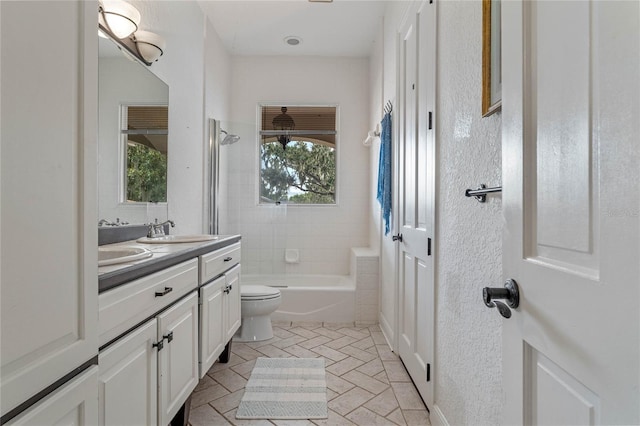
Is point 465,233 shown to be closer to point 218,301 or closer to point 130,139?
point 218,301

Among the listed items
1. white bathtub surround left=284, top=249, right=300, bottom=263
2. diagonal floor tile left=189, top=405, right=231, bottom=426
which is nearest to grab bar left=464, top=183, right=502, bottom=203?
diagonal floor tile left=189, top=405, right=231, bottom=426

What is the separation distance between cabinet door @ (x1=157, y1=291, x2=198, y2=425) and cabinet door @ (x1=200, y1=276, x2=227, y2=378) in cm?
8

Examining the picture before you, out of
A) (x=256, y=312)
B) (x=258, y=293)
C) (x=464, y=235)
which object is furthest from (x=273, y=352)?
(x=464, y=235)

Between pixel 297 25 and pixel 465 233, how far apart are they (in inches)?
114

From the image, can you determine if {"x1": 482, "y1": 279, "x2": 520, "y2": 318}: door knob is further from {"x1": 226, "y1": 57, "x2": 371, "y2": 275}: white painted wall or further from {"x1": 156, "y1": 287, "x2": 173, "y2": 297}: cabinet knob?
{"x1": 226, "y1": 57, "x2": 371, "y2": 275}: white painted wall

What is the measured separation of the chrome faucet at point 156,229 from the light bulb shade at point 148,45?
1.05m

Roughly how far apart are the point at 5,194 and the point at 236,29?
3433 millimetres

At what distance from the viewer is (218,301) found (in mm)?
1967

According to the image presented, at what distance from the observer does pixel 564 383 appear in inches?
22.7

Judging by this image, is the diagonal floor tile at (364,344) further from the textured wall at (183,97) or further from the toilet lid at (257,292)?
the textured wall at (183,97)

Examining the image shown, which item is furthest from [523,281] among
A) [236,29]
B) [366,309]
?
[236,29]

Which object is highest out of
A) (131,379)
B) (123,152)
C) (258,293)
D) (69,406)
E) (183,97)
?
(183,97)

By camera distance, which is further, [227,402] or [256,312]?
A: [256,312]

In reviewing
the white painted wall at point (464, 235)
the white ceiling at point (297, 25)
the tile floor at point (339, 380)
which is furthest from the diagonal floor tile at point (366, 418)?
the white ceiling at point (297, 25)
